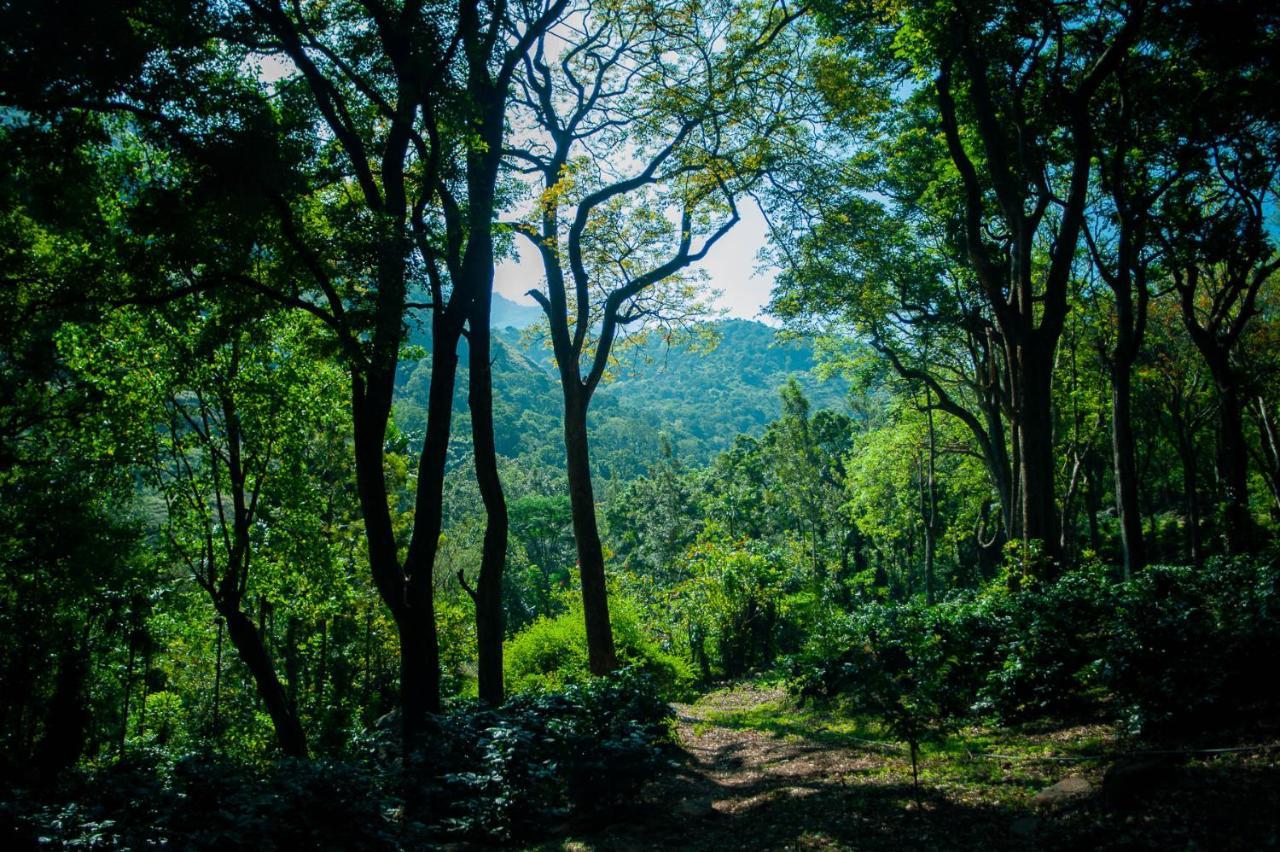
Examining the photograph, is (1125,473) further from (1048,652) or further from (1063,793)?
(1063,793)

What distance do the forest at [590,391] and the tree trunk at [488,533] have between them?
8cm

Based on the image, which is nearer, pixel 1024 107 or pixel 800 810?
pixel 800 810

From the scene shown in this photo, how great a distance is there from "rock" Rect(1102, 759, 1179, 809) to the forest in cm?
3

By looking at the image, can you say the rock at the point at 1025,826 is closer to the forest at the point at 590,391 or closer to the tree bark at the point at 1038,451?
the forest at the point at 590,391

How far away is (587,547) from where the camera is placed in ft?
34.8

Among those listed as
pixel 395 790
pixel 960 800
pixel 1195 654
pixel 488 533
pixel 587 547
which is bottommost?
pixel 960 800

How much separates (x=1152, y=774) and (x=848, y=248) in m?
8.40

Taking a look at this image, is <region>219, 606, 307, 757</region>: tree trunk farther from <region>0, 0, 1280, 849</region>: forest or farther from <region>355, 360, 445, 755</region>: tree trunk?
<region>355, 360, 445, 755</region>: tree trunk

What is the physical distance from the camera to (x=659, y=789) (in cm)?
743

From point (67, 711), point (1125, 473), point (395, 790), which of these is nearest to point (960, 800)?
point (395, 790)

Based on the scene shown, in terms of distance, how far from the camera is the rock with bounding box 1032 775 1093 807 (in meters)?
5.08

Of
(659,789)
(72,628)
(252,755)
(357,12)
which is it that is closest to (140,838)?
(659,789)

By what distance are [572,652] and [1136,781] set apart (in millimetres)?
11838

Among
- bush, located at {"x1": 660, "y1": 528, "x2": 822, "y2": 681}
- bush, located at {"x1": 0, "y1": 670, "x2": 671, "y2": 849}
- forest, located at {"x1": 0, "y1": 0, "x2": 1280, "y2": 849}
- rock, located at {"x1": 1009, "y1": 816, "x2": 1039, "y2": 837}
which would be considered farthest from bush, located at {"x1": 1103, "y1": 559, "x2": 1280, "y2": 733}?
bush, located at {"x1": 660, "y1": 528, "x2": 822, "y2": 681}
